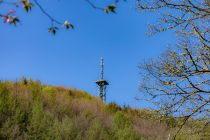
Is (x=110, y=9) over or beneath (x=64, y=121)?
beneath

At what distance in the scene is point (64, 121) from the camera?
14.7 metres

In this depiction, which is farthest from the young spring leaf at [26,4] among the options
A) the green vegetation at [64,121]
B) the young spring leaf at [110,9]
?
the green vegetation at [64,121]

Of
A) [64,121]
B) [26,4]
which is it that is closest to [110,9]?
[26,4]

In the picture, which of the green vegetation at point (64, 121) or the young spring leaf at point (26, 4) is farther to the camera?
the green vegetation at point (64, 121)

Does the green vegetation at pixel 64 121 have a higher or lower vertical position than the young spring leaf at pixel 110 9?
higher

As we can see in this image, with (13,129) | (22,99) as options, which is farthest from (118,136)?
(13,129)

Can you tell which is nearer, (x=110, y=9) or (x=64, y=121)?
(x=110, y=9)

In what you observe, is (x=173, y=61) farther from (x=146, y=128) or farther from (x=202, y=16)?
(x=146, y=128)

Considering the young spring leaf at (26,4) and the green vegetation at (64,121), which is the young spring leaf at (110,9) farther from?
the green vegetation at (64,121)

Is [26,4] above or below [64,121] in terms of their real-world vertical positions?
below

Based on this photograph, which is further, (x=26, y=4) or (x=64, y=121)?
(x=64, y=121)

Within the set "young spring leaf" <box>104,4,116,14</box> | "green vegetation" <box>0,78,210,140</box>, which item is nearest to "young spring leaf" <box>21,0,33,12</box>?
"young spring leaf" <box>104,4,116,14</box>

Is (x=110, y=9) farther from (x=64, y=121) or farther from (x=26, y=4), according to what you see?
(x=64, y=121)

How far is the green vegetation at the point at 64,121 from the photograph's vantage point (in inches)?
508
